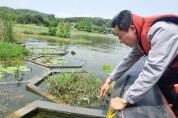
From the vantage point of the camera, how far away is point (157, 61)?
1988 millimetres

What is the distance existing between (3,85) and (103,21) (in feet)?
283

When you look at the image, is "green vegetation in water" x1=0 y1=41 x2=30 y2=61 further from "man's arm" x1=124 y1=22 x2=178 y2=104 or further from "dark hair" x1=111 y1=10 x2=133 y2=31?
"man's arm" x1=124 y1=22 x2=178 y2=104

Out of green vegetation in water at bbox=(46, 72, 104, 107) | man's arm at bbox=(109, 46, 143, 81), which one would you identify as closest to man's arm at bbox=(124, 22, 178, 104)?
man's arm at bbox=(109, 46, 143, 81)

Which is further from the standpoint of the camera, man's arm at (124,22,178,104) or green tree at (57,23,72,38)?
green tree at (57,23,72,38)

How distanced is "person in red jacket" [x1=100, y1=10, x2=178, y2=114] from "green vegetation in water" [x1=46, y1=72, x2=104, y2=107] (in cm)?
195

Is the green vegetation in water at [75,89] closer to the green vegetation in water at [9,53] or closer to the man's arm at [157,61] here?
the man's arm at [157,61]

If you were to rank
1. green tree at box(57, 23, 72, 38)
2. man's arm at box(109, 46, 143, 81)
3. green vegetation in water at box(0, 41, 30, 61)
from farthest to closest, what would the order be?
green tree at box(57, 23, 72, 38) → green vegetation in water at box(0, 41, 30, 61) → man's arm at box(109, 46, 143, 81)

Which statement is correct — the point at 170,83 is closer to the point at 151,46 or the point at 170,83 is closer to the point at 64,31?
the point at 151,46

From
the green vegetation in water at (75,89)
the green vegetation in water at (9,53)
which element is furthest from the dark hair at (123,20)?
the green vegetation in water at (9,53)

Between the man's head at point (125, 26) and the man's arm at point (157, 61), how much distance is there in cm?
33

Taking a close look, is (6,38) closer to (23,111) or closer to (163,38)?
(23,111)

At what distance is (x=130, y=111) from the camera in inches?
80.8

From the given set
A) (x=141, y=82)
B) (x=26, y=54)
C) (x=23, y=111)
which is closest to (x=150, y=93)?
(x=141, y=82)

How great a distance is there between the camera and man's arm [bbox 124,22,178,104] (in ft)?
6.54
